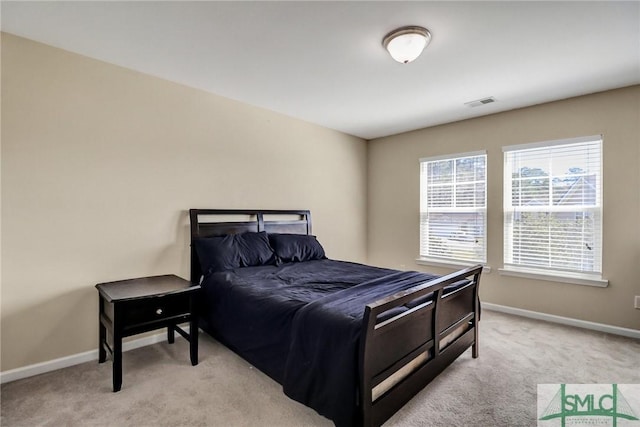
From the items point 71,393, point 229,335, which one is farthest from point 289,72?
point 71,393

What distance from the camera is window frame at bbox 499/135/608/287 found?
3.24 metres

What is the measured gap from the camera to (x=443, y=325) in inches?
87.3

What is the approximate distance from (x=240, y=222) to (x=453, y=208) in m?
2.82

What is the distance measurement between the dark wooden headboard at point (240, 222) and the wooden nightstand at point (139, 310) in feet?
1.53

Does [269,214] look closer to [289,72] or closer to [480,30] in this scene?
[289,72]

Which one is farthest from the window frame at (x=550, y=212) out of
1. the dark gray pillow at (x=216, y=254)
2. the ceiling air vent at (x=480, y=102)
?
the dark gray pillow at (x=216, y=254)

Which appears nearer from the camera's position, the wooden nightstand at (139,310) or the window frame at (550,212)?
the wooden nightstand at (139,310)

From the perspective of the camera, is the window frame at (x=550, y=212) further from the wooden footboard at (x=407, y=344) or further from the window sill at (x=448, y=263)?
the wooden footboard at (x=407, y=344)

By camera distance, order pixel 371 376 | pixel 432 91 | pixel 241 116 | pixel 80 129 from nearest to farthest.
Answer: pixel 371 376, pixel 80 129, pixel 432 91, pixel 241 116

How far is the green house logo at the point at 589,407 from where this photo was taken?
185 centimetres

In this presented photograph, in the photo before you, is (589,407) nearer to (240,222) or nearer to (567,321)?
(567,321)

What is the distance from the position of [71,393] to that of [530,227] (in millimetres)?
4479

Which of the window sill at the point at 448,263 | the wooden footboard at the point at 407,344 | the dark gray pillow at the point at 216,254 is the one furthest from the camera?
the window sill at the point at 448,263

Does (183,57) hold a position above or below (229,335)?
above
